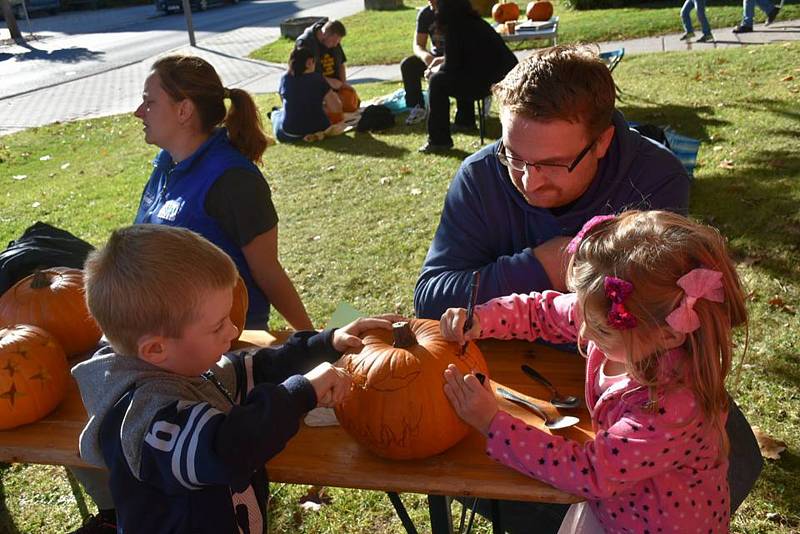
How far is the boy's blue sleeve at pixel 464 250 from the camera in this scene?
A: 2365 millimetres

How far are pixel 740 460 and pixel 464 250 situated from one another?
3.48ft

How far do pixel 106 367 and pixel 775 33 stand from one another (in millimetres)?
12867

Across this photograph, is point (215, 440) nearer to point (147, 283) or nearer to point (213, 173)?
point (147, 283)

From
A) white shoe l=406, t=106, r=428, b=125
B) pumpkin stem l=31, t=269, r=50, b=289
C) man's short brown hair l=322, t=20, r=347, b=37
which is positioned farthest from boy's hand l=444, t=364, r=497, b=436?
man's short brown hair l=322, t=20, r=347, b=37

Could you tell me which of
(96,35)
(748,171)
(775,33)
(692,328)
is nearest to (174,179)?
(692,328)

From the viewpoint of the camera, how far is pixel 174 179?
3.30 m

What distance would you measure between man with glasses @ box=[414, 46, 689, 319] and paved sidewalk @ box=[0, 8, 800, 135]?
10550mm

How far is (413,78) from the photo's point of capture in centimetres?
991

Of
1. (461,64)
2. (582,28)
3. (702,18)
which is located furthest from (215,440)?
(582,28)

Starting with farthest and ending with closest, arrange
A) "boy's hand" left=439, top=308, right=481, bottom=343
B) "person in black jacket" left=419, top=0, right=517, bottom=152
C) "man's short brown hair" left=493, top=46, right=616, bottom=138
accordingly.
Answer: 1. "person in black jacket" left=419, top=0, right=517, bottom=152
2. "man's short brown hair" left=493, top=46, right=616, bottom=138
3. "boy's hand" left=439, top=308, right=481, bottom=343

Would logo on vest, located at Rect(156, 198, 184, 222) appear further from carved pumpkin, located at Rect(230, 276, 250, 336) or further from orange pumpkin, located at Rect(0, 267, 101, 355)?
carved pumpkin, located at Rect(230, 276, 250, 336)

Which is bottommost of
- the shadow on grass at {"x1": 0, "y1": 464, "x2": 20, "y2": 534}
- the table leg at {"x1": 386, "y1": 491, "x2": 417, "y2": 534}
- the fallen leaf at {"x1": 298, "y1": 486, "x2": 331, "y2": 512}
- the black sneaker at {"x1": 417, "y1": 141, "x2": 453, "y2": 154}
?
the shadow on grass at {"x1": 0, "y1": 464, "x2": 20, "y2": 534}

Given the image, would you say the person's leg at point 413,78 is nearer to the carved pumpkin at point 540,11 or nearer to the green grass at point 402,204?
the green grass at point 402,204

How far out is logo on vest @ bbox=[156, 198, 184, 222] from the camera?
3.19 metres
